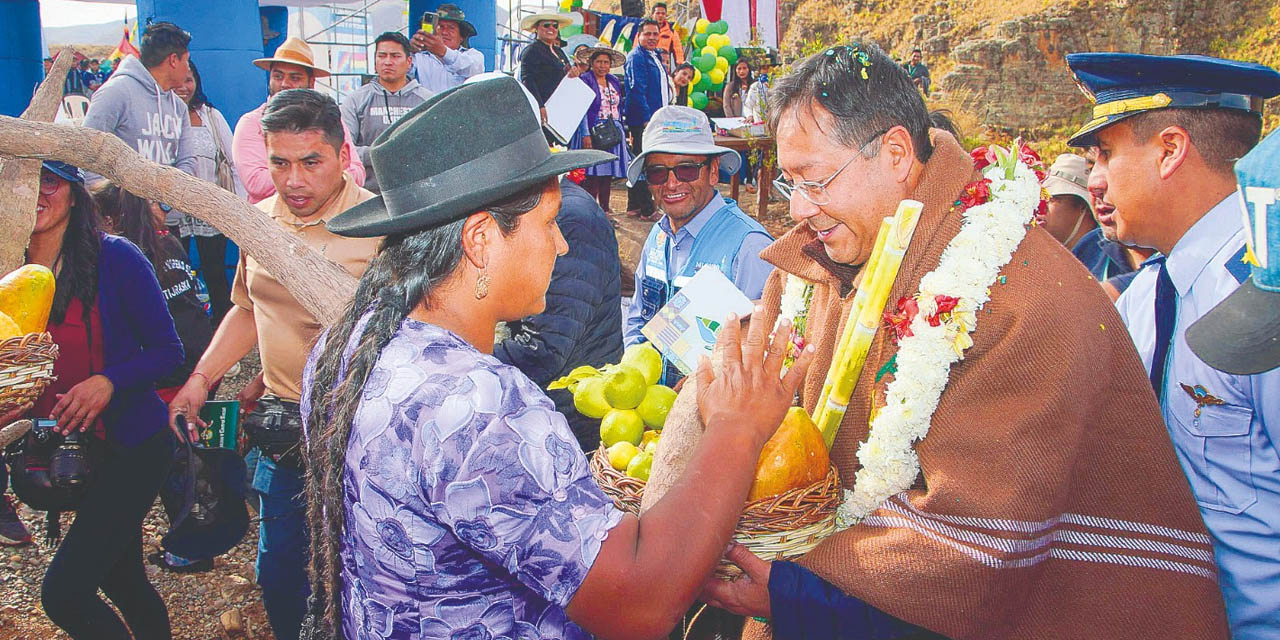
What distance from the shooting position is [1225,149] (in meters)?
2.28

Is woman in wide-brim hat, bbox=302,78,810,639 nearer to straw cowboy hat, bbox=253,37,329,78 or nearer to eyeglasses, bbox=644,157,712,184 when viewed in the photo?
eyeglasses, bbox=644,157,712,184

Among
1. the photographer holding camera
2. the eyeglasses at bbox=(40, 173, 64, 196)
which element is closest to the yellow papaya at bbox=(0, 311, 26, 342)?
the photographer holding camera

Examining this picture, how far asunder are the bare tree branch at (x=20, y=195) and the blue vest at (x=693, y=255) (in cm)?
246

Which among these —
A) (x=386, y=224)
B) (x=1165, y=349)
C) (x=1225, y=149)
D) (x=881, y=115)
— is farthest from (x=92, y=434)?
(x=1225, y=149)

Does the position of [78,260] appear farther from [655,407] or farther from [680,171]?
[680,171]

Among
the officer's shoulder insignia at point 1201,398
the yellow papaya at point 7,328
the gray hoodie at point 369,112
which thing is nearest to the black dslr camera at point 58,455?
the yellow papaya at point 7,328

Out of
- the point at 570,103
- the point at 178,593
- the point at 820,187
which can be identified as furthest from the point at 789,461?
the point at 570,103

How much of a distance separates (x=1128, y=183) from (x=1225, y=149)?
247 millimetres

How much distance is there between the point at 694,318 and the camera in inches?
109

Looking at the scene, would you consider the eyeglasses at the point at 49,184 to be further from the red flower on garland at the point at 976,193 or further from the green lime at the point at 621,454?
the red flower on garland at the point at 976,193

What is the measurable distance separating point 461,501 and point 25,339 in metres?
1.58

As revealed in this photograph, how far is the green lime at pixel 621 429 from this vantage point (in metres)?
2.27

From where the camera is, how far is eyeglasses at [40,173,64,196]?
3116 millimetres

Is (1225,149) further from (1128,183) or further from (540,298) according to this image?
(540,298)
